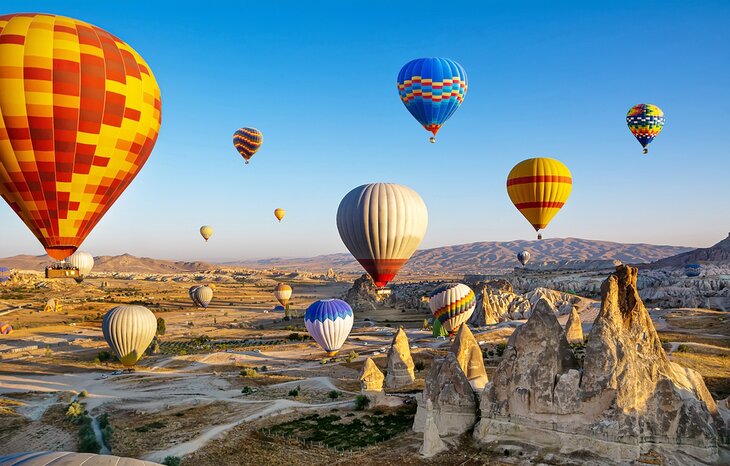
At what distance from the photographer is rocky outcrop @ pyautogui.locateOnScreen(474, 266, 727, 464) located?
22172mm

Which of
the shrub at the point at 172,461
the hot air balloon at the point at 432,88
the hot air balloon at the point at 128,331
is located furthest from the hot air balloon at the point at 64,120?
the hot air balloon at the point at 432,88

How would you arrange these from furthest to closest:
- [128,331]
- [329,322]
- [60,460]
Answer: [329,322]
[128,331]
[60,460]

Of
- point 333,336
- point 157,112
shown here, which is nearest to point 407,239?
point 333,336

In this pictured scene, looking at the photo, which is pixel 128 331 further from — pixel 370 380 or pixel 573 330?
pixel 573 330

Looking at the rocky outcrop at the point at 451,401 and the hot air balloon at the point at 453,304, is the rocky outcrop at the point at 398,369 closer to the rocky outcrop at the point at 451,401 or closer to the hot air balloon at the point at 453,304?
the rocky outcrop at the point at 451,401

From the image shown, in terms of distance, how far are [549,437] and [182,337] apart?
65.7 metres

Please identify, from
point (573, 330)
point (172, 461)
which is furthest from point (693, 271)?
→ point (172, 461)

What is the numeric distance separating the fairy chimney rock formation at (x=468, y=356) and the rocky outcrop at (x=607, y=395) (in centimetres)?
607

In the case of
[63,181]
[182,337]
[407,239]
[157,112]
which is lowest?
[182,337]

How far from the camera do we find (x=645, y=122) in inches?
3007

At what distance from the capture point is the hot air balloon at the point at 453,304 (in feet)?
193

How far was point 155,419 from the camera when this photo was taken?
115ft

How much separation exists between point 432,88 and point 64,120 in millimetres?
39340

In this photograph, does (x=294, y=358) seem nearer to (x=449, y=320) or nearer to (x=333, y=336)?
(x=333, y=336)
